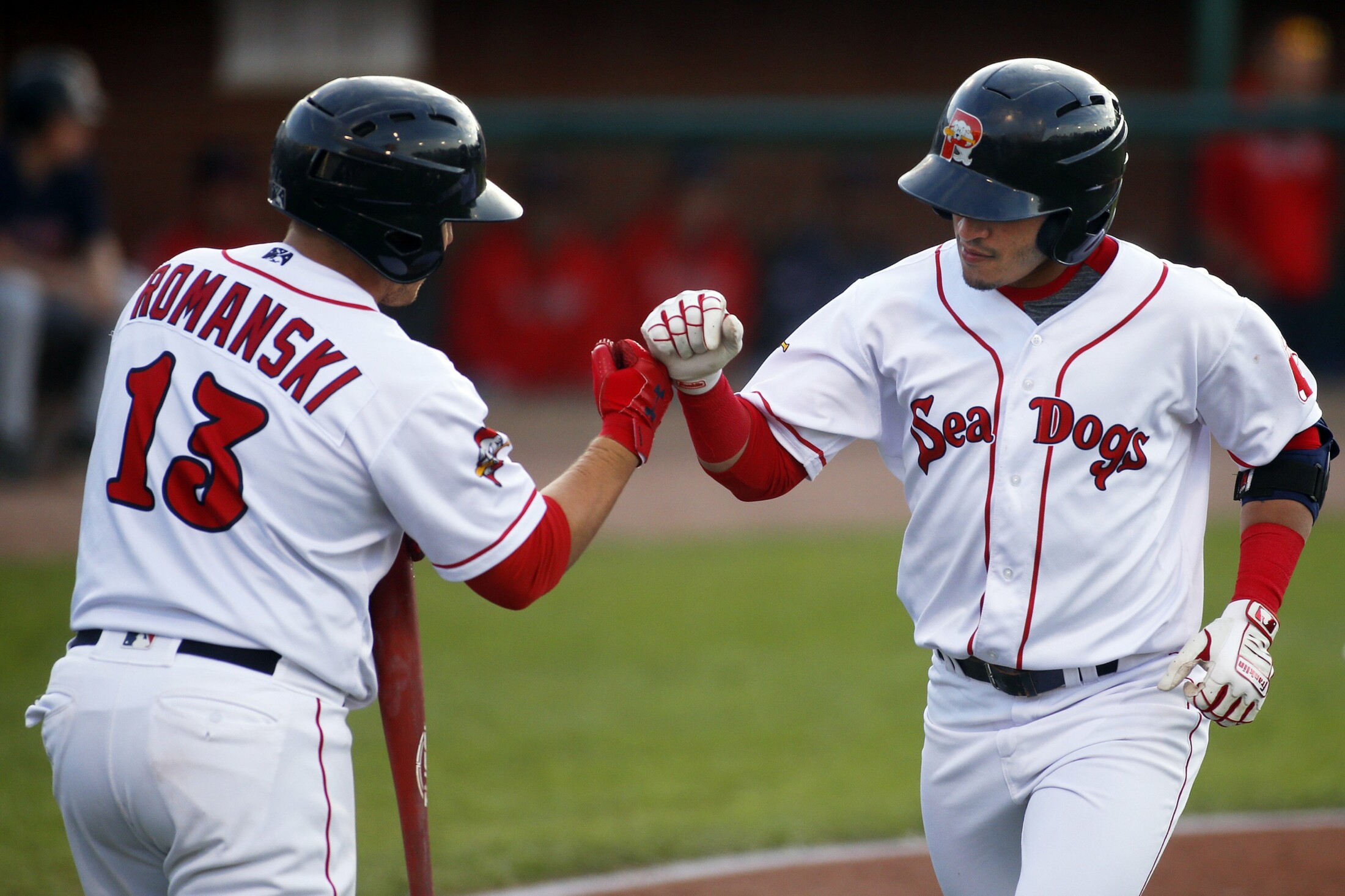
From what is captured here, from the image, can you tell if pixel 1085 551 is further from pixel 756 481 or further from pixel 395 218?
pixel 395 218

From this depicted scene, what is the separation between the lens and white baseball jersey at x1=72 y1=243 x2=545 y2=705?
2.31m

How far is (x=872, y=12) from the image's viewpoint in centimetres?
1272

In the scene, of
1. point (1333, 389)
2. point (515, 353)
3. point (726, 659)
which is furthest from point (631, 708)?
point (1333, 389)

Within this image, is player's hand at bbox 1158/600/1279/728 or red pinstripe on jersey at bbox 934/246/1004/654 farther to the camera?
red pinstripe on jersey at bbox 934/246/1004/654

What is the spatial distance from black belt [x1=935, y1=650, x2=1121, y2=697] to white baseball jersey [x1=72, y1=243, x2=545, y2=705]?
3.06ft

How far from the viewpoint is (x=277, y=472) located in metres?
2.31

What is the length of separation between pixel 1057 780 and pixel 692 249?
9029 millimetres

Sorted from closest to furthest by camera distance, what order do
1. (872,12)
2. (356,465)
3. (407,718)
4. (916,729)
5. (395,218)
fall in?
1. (356,465)
2. (395,218)
3. (407,718)
4. (916,729)
5. (872,12)

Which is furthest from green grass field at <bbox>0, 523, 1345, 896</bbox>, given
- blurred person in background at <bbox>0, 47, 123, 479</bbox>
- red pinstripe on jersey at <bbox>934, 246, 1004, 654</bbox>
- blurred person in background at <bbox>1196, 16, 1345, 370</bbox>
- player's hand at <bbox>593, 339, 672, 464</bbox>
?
blurred person in background at <bbox>1196, 16, 1345, 370</bbox>

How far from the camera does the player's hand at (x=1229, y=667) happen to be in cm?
264

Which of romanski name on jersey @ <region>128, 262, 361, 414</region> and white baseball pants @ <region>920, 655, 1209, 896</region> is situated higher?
romanski name on jersey @ <region>128, 262, 361, 414</region>

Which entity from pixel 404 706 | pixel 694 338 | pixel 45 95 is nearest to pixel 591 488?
pixel 694 338

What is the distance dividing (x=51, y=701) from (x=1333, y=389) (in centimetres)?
1055

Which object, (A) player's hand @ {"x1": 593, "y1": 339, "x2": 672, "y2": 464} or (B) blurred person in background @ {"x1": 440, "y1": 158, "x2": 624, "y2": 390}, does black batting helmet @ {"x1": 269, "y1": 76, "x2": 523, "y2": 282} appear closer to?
(A) player's hand @ {"x1": 593, "y1": 339, "x2": 672, "y2": 464}
